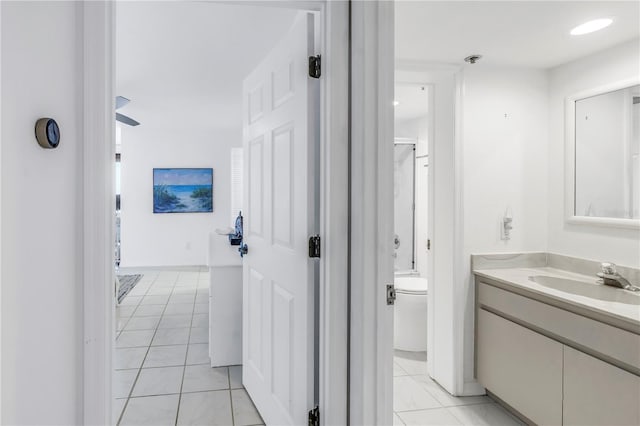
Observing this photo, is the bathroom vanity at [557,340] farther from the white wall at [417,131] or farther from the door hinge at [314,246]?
the white wall at [417,131]

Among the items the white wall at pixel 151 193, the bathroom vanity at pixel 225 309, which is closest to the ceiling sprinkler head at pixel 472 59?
the bathroom vanity at pixel 225 309

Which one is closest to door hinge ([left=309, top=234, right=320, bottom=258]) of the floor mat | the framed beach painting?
the floor mat

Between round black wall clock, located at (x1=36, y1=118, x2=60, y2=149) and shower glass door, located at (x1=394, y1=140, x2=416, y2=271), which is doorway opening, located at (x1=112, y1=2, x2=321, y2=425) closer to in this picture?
round black wall clock, located at (x1=36, y1=118, x2=60, y2=149)

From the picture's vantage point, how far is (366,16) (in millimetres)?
1502

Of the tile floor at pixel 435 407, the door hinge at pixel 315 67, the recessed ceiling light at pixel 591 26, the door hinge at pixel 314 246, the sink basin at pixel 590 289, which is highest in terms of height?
the recessed ceiling light at pixel 591 26

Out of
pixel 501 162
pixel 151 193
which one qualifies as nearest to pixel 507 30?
pixel 501 162

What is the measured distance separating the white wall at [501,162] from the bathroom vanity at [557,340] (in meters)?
0.09

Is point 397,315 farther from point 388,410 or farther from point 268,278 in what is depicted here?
point 388,410

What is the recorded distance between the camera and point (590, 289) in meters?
2.26

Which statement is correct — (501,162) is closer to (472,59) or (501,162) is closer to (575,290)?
(472,59)

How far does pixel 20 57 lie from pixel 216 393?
222 cm

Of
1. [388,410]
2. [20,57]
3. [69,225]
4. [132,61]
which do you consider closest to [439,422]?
[388,410]

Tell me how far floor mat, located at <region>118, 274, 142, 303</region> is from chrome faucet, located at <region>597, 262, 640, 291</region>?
4585 millimetres

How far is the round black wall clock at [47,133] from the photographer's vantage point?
1.00m
